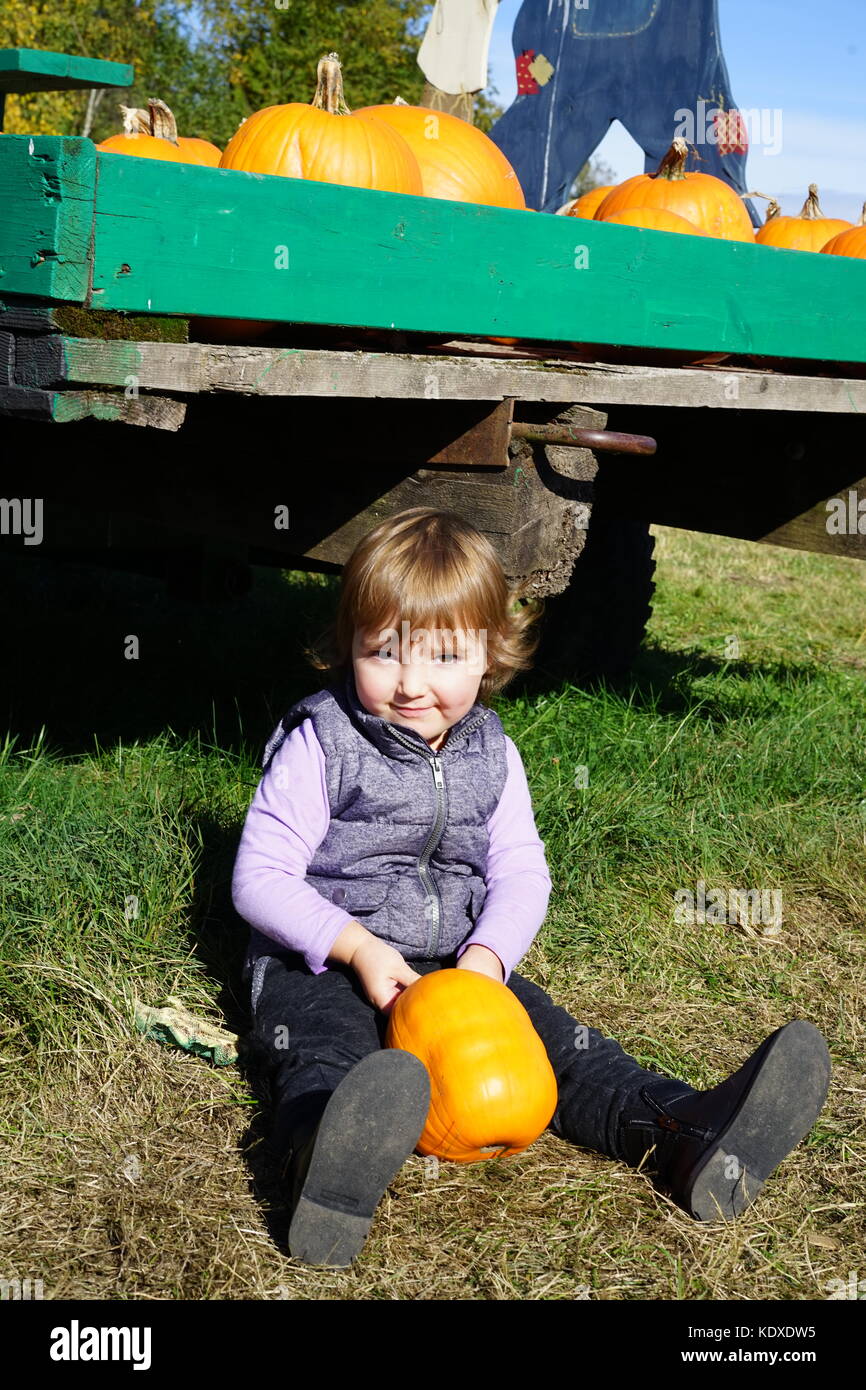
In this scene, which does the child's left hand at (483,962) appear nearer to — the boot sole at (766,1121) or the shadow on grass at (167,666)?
the boot sole at (766,1121)

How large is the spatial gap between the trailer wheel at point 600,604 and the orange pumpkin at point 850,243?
1185mm

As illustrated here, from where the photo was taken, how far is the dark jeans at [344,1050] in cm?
221

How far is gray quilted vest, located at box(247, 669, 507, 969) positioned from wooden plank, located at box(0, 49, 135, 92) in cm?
182

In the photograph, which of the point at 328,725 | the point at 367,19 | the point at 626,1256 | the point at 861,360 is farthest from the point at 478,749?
the point at 367,19

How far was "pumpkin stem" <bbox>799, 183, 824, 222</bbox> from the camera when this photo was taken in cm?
494

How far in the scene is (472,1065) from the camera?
217 cm

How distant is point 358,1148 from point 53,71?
2.73m

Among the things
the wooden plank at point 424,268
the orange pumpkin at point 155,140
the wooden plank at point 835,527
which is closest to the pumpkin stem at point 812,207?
the wooden plank at point 835,527

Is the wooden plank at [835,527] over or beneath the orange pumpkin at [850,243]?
beneath

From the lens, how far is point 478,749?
2652 mm

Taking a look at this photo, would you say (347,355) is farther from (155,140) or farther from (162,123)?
(162,123)

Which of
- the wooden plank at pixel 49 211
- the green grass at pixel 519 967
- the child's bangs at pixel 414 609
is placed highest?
the wooden plank at pixel 49 211

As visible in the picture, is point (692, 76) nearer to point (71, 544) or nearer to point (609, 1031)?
point (71, 544)

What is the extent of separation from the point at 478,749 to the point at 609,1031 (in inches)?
27.3
